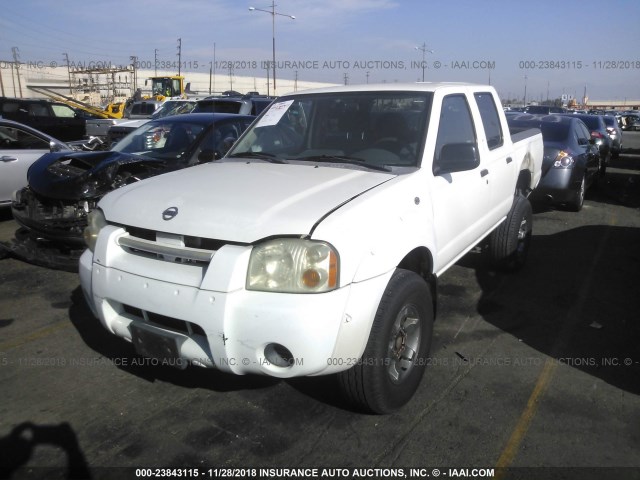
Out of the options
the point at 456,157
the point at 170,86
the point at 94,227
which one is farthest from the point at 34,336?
the point at 170,86

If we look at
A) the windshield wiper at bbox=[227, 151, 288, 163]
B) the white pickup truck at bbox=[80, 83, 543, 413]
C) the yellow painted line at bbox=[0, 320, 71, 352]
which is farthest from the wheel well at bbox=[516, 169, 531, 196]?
the yellow painted line at bbox=[0, 320, 71, 352]

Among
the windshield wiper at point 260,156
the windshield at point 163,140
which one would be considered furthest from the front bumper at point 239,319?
the windshield at point 163,140

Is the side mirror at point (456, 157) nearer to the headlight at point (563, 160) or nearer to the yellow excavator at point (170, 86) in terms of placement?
the headlight at point (563, 160)

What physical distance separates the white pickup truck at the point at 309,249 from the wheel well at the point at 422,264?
0.01 metres

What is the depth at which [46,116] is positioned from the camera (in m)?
15.5

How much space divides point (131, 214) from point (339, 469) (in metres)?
1.74

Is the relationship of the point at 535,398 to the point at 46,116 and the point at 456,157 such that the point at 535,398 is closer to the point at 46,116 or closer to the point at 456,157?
the point at 456,157

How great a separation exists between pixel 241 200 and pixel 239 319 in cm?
69

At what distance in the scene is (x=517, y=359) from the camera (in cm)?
371

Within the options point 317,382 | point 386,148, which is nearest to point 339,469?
point 317,382

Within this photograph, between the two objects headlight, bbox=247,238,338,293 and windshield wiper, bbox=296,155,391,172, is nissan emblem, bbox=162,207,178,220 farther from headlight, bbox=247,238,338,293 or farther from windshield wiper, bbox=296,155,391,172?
windshield wiper, bbox=296,155,391,172

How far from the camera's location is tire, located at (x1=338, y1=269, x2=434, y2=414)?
105 inches

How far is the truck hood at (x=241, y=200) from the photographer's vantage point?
2566 millimetres

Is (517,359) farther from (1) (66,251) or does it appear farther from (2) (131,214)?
(1) (66,251)
